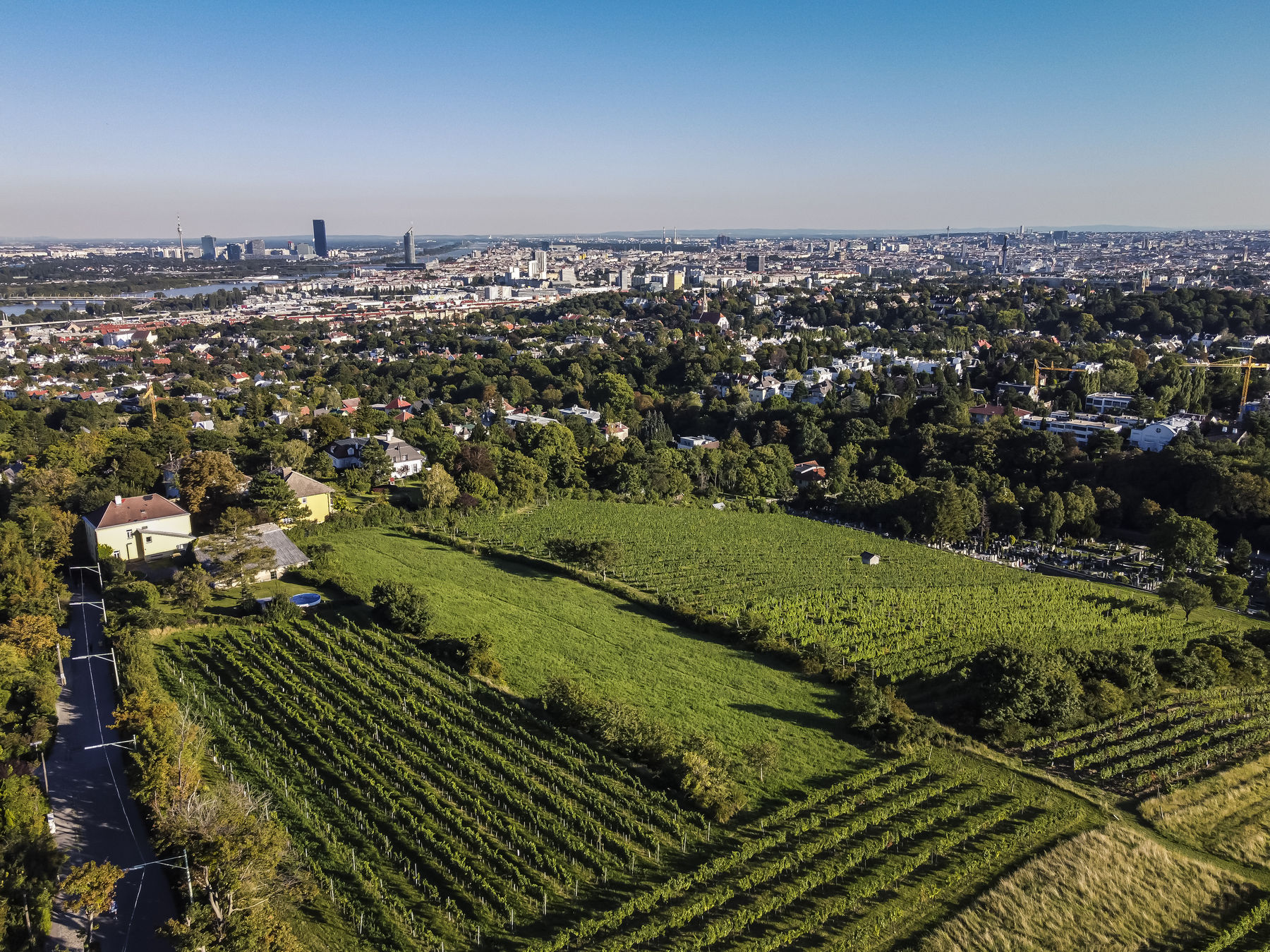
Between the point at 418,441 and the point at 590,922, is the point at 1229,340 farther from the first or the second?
the point at 590,922

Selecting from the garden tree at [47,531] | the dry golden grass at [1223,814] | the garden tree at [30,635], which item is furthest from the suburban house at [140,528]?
the dry golden grass at [1223,814]

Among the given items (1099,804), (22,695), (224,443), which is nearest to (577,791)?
(1099,804)

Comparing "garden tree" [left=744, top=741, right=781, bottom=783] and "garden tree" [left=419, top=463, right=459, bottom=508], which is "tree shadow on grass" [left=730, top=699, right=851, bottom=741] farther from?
"garden tree" [left=419, top=463, right=459, bottom=508]

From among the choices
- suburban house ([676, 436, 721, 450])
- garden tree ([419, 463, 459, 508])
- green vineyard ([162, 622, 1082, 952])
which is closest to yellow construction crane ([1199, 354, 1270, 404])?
suburban house ([676, 436, 721, 450])

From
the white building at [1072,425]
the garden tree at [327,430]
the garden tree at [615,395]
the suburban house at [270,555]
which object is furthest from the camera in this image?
the garden tree at [615,395]

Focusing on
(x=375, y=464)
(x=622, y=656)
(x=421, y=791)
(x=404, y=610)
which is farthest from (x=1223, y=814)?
(x=375, y=464)

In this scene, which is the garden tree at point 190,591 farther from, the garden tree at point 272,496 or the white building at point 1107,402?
the white building at point 1107,402
